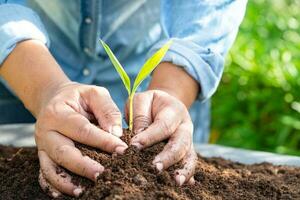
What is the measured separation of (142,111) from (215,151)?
52cm

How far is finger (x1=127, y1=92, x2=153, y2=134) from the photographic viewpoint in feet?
4.85

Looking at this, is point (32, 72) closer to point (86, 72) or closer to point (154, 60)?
point (154, 60)

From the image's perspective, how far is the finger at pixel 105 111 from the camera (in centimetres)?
142

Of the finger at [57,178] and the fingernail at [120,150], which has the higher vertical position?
the fingernail at [120,150]

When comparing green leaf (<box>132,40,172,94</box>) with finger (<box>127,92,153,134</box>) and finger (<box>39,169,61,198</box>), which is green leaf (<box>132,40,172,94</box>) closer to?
finger (<box>127,92,153,134</box>)

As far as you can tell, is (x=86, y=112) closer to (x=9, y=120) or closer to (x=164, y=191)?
(x=164, y=191)

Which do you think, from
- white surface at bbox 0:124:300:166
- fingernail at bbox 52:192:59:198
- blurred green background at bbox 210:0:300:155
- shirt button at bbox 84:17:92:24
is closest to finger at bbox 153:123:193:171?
fingernail at bbox 52:192:59:198

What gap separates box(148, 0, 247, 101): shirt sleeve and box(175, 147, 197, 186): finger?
0.32m

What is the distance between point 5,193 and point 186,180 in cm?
40

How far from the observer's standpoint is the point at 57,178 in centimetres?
138

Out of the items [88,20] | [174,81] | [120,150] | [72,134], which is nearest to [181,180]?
[120,150]

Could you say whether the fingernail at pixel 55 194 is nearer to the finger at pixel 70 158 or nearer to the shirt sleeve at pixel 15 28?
the finger at pixel 70 158

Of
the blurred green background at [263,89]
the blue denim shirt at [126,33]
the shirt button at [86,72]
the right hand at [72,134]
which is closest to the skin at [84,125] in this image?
the right hand at [72,134]

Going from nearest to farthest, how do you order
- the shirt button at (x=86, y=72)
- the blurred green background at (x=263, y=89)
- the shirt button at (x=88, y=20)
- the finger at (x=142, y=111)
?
the finger at (x=142, y=111)
the shirt button at (x=88, y=20)
the shirt button at (x=86, y=72)
the blurred green background at (x=263, y=89)
